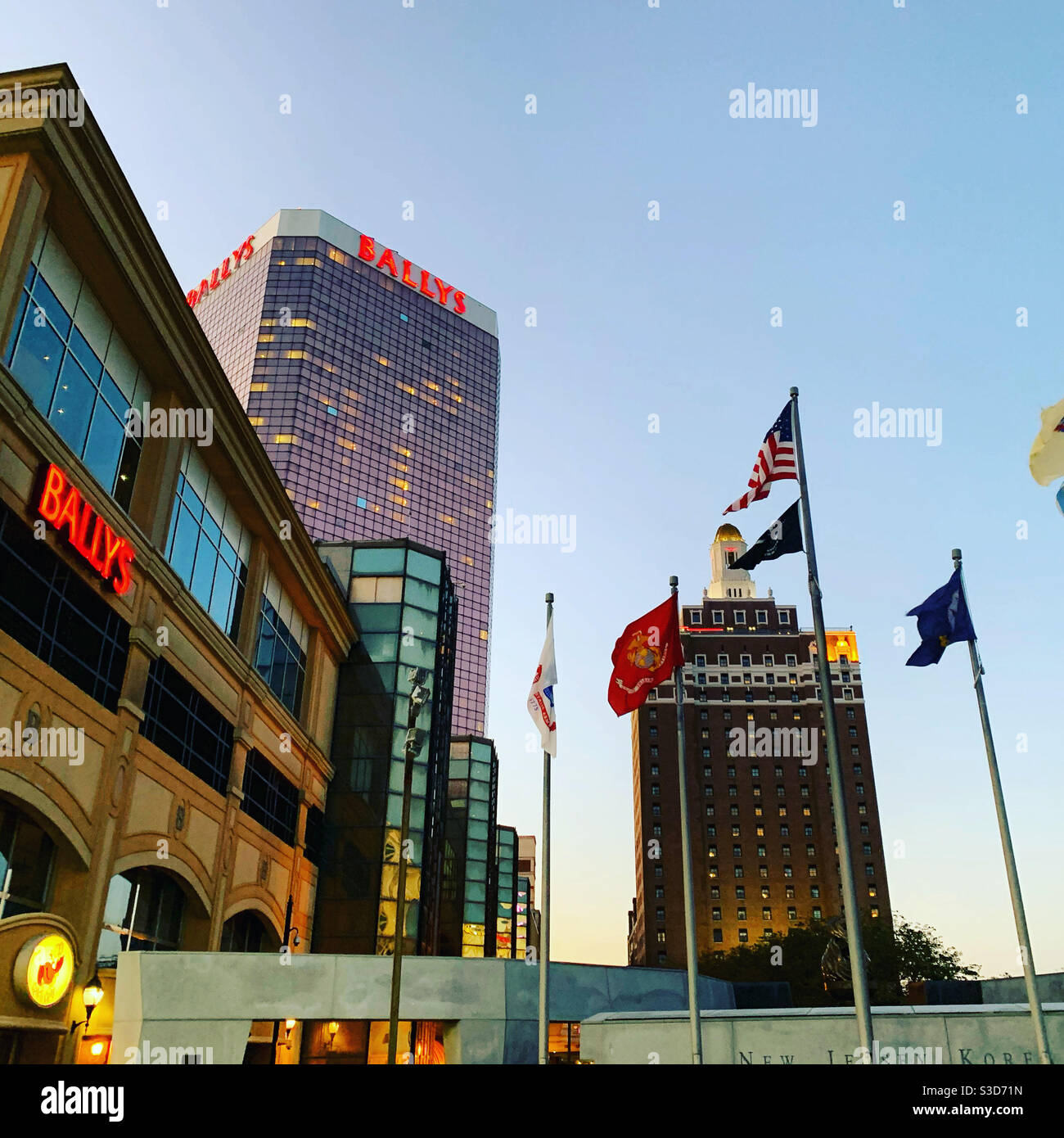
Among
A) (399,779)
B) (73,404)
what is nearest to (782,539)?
(73,404)

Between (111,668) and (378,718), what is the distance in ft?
73.1

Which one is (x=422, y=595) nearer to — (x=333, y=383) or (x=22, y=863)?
(x=22, y=863)

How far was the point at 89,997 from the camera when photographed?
22906 mm

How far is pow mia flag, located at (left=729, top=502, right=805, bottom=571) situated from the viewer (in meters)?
17.8

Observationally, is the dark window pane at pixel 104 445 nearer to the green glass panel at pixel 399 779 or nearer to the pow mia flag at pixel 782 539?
the pow mia flag at pixel 782 539

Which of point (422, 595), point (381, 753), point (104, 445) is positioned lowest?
point (381, 753)

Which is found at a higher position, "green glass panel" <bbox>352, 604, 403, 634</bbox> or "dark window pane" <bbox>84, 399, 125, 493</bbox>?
"green glass panel" <bbox>352, 604, 403, 634</bbox>

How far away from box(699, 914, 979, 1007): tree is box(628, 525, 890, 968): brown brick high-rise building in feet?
84.4

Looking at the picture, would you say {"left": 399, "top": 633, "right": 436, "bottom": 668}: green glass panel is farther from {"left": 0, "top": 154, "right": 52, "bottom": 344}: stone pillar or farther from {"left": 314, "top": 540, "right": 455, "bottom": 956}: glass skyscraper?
{"left": 0, "top": 154, "right": 52, "bottom": 344}: stone pillar

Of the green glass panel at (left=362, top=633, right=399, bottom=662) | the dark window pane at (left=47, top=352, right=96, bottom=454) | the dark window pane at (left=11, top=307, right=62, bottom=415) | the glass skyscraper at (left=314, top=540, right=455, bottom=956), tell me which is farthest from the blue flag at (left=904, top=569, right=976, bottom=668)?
the green glass panel at (left=362, top=633, right=399, bottom=662)

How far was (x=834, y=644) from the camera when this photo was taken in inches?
6102

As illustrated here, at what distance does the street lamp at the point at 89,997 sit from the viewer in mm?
22891

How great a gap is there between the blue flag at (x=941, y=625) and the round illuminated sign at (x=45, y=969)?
1964 cm

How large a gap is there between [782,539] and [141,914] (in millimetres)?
22069
